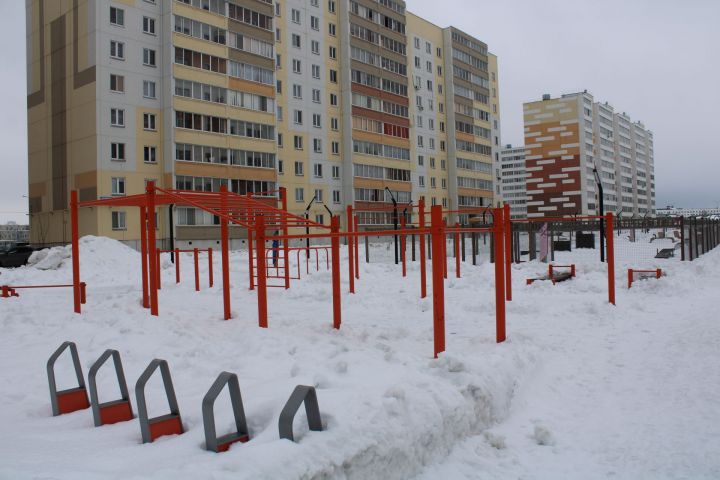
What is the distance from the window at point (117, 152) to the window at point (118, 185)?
121 cm

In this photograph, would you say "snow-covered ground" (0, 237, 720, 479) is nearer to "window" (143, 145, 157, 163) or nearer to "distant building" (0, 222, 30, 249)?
"window" (143, 145, 157, 163)

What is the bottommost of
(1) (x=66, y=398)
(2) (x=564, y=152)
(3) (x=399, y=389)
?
(1) (x=66, y=398)

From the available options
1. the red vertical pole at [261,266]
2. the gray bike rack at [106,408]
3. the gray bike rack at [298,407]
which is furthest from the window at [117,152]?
the gray bike rack at [298,407]

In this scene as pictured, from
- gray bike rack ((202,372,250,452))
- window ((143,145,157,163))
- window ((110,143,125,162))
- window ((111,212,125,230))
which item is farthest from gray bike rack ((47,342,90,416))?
window ((143,145,157,163))

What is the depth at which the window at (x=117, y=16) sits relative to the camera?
35.6m

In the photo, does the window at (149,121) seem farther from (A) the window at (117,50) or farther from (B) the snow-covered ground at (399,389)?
(B) the snow-covered ground at (399,389)

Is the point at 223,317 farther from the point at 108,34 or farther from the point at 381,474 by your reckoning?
the point at 108,34

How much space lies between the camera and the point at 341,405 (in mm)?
4582

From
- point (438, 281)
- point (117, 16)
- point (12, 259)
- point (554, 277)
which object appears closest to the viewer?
point (438, 281)

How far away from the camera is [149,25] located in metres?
37.2

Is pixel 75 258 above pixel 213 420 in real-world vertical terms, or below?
above

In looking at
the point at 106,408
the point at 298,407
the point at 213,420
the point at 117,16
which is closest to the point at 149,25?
the point at 117,16

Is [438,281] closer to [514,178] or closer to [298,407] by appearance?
[298,407]

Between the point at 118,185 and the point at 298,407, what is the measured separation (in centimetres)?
3554
